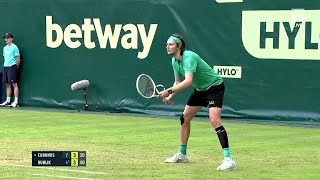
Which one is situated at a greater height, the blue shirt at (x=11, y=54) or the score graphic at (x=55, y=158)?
the blue shirt at (x=11, y=54)

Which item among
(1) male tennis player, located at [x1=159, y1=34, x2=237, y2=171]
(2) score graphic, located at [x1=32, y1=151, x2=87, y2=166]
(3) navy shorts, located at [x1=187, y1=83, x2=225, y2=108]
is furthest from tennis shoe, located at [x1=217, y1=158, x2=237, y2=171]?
(2) score graphic, located at [x1=32, y1=151, x2=87, y2=166]

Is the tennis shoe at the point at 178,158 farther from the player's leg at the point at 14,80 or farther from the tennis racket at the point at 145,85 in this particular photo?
the player's leg at the point at 14,80

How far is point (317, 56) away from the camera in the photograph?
18609 millimetres

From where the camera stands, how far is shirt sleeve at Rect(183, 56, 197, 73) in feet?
37.5

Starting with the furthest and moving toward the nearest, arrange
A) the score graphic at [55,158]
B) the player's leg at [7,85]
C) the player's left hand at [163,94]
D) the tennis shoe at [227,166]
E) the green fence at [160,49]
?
→ the player's leg at [7,85] → the green fence at [160,49] → the tennis shoe at [227,166] → the player's left hand at [163,94] → the score graphic at [55,158]

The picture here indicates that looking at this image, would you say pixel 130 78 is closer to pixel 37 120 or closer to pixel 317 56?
pixel 37 120

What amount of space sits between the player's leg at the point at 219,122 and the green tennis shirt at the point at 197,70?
104mm

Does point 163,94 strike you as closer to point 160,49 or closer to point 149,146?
point 149,146

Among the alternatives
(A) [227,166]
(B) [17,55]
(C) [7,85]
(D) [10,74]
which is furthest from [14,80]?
(A) [227,166]

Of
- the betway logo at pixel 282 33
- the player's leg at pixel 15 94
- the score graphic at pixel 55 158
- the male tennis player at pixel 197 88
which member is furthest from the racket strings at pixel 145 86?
the player's leg at pixel 15 94

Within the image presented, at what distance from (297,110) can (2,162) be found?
28.7 feet

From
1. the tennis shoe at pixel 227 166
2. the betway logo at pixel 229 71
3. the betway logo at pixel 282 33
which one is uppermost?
the betway logo at pixel 282 33

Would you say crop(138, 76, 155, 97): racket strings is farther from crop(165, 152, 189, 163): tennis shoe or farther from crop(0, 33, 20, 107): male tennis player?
crop(0, 33, 20, 107): male tennis player

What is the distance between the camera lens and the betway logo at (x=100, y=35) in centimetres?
2130
